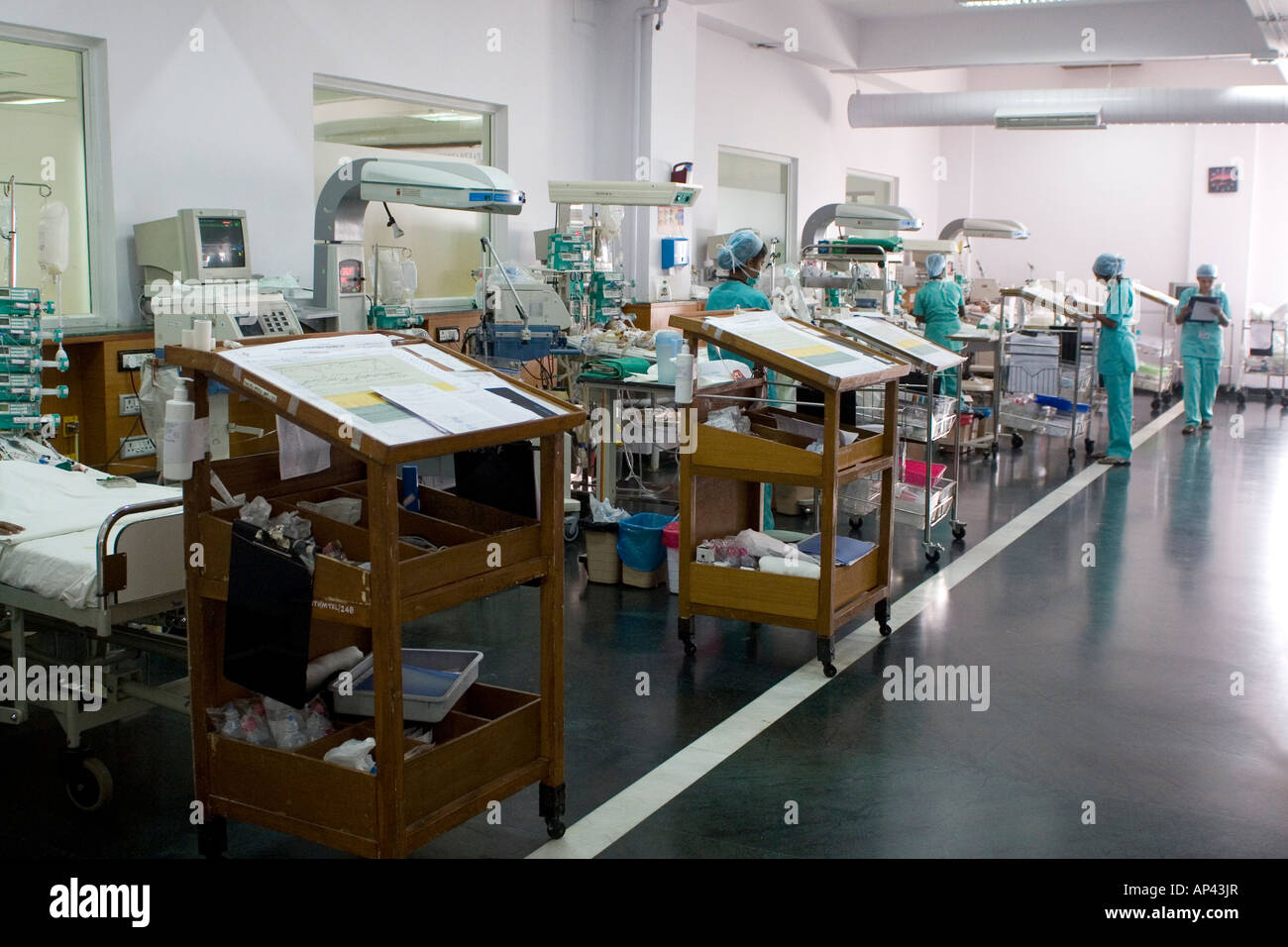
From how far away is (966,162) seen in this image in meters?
15.1

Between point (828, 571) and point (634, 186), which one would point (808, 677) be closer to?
point (828, 571)

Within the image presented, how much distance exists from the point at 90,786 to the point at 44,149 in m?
3.52

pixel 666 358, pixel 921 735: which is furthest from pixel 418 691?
pixel 666 358

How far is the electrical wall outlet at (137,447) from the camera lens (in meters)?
5.45

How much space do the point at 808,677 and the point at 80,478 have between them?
250cm

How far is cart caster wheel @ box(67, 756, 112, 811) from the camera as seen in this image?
304 cm

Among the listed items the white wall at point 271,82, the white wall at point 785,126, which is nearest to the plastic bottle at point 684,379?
the white wall at point 271,82

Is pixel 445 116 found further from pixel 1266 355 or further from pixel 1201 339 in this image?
pixel 1266 355

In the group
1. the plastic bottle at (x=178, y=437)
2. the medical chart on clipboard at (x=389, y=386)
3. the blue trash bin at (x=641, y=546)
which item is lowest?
the blue trash bin at (x=641, y=546)

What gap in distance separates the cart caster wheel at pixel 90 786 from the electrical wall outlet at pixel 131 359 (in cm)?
275

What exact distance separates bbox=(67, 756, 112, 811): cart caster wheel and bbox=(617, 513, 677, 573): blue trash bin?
8.40 ft

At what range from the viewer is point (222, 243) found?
217 inches

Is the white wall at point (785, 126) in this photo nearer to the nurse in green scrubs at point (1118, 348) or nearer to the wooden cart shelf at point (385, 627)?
the nurse in green scrubs at point (1118, 348)

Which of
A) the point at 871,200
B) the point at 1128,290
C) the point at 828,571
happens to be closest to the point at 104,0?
the point at 828,571
